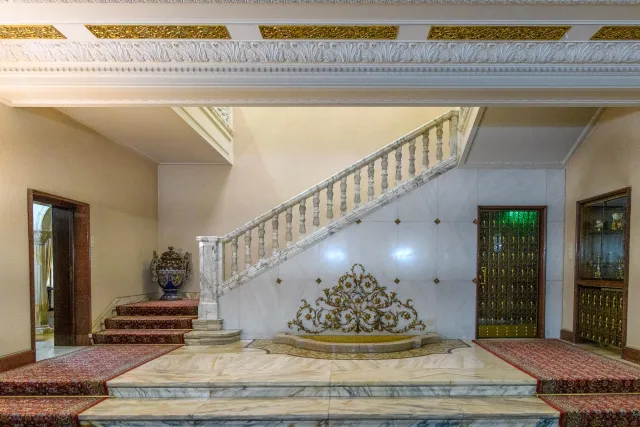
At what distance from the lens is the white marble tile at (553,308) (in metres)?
6.64

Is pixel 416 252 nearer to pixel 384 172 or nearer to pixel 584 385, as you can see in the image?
pixel 384 172

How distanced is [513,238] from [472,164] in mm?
1335

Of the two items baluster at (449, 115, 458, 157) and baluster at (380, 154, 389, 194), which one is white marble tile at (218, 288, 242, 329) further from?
baluster at (449, 115, 458, 157)

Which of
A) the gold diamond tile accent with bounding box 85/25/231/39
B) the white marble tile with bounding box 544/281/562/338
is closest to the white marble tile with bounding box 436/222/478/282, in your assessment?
the white marble tile with bounding box 544/281/562/338

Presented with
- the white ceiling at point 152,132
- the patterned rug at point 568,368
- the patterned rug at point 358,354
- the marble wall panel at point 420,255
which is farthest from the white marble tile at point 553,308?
the white ceiling at point 152,132

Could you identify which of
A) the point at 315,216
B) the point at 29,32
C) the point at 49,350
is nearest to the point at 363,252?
the point at 315,216

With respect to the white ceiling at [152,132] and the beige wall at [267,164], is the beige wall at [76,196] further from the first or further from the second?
the beige wall at [267,164]

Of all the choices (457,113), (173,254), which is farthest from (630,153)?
(173,254)

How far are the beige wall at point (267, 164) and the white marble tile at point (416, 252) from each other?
219 centimetres

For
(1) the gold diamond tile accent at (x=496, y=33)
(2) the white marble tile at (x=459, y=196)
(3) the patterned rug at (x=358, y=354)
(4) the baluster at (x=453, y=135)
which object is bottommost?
(3) the patterned rug at (x=358, y=354)

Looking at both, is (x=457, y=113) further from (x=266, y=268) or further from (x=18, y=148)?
(x=18, y=148)

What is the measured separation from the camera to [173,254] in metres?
7.81

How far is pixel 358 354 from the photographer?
570cm

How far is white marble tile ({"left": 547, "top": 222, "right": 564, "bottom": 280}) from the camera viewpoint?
21.8 ft
